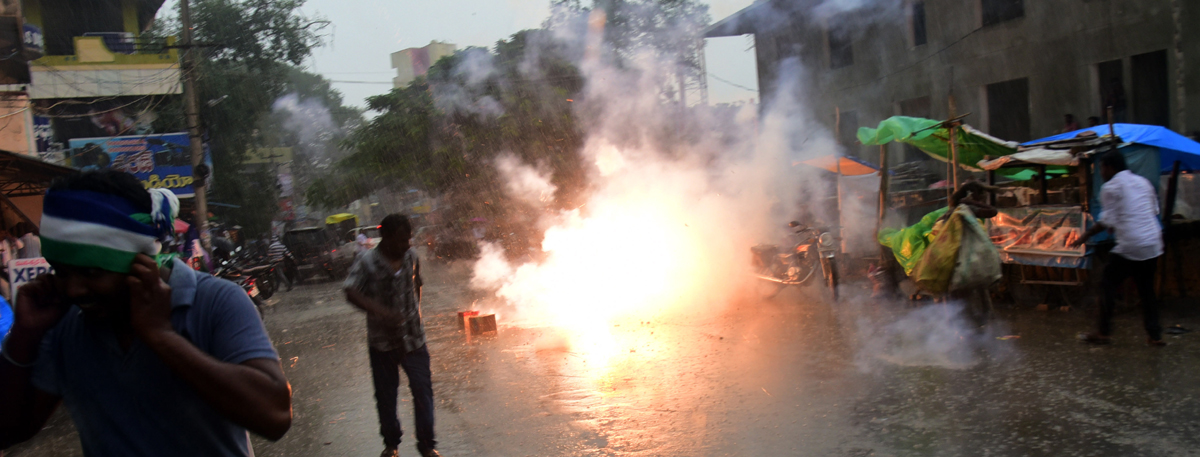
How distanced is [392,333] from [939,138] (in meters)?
7.07

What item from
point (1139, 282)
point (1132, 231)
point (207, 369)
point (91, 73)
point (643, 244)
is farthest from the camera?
point (91, 73)

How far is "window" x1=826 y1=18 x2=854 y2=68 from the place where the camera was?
18.1 metres

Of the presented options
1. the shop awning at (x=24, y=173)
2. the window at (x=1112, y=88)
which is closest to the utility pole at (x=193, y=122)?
the shop awning at (x=24, y=173)

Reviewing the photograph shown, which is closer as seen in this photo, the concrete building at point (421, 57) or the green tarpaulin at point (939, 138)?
the green tarpaulin at point (939, 138)

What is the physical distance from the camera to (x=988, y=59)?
49.7ft

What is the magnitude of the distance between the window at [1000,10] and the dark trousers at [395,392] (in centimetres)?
1419

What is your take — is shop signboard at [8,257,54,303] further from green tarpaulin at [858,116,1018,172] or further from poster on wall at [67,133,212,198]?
poster on wall at [67,133,212,198]

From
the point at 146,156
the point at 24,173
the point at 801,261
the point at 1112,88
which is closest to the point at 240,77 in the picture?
the point at 146,156

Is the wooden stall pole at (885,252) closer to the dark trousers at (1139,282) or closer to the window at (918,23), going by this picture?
the dark trousers at (1139,282)

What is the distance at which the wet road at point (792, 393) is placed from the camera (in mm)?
4492

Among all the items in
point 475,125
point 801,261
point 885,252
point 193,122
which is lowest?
point 801,261

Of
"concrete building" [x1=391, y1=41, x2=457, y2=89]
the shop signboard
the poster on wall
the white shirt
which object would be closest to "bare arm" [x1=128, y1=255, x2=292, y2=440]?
the white shirt

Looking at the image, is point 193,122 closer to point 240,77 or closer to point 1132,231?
point 240,77

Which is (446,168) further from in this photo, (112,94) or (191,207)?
(112,94)
